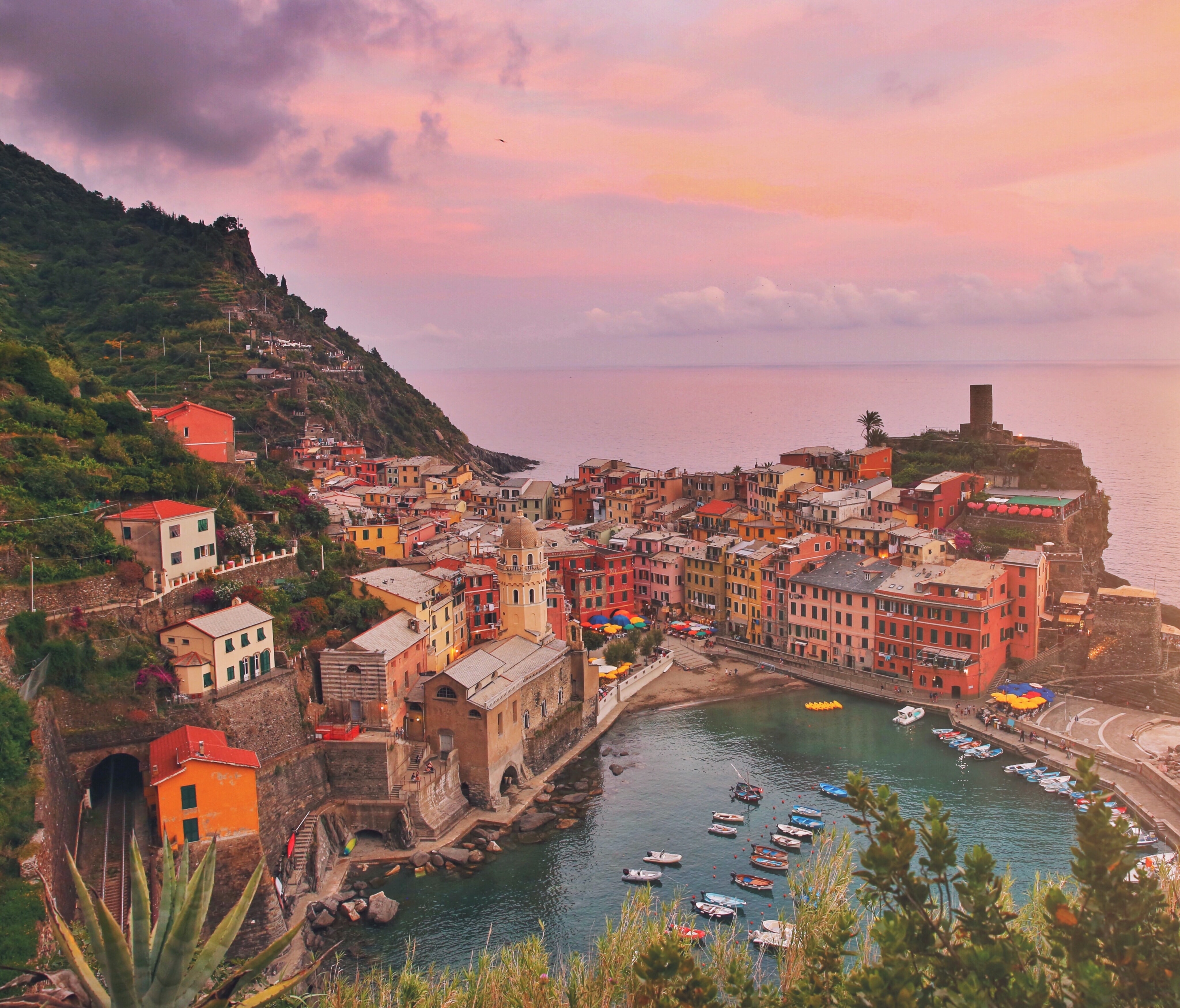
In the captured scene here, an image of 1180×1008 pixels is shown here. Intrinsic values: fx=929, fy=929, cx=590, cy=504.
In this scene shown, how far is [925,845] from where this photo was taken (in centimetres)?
1669

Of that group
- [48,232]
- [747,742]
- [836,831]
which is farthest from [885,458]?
[48,232]

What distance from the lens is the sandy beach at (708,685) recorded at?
168ft

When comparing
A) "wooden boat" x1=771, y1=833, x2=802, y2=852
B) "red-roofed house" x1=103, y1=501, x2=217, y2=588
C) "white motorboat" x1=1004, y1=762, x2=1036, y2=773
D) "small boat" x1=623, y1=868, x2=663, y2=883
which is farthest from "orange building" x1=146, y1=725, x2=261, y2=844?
"white motorboat" x1=1004, y1=762, x2=1036, y2=773

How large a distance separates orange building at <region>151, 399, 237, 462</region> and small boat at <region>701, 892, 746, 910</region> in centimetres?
3406

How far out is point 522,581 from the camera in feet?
152

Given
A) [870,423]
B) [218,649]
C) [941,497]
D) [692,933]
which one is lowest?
[692,933]

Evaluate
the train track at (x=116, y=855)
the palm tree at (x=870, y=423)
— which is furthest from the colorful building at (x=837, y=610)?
the train track at (x=116, y=855)

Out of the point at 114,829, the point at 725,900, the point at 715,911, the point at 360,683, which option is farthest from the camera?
the point at 360,683

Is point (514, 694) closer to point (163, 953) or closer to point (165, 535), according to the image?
point (165, 535)

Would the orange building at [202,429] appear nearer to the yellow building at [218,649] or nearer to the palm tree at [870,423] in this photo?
the yellow building at [218,649]

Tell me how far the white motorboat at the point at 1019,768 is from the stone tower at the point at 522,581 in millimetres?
22364

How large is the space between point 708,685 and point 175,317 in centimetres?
7133

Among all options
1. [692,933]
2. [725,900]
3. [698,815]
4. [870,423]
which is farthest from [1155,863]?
[870,423]

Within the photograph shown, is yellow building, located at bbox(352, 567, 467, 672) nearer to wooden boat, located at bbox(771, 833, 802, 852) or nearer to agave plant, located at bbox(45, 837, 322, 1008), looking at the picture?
wooden boat, located at bbox(771, 833, 802, 852)
